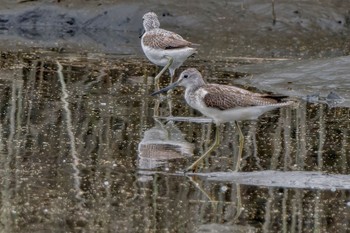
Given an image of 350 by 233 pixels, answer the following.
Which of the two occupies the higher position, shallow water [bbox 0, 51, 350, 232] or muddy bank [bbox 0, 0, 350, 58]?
muddy bank [bbox 0, 0, 350, 58]

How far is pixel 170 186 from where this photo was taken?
8.50 m

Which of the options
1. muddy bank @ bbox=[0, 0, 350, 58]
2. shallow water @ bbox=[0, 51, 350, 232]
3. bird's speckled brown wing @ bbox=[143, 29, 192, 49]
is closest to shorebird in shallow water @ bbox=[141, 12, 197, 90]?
bird's speckled brown wing @ bbox=[143, 29, 192, 49]

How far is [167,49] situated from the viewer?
44.7ft

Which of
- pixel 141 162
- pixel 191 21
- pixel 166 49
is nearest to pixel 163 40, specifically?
pixel 166 49

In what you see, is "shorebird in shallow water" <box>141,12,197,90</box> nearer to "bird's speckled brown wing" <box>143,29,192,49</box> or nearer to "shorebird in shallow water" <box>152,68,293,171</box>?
"bird's speckled brown wing" <box>143,29,192,49</box>

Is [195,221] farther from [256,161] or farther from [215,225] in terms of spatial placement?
[256,161]

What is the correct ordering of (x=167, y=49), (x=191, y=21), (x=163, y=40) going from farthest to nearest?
(x=191, y=21)
(x=163, y=40)
(x=167, y=49)

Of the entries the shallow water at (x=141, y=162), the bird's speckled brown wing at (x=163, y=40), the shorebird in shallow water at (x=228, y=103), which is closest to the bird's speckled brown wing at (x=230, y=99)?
the shorebird in shallow water at (x=228, y=103)

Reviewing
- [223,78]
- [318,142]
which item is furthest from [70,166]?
[223,78]

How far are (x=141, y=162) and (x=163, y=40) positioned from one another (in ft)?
15.5

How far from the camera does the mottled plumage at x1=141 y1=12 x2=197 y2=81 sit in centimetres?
1355

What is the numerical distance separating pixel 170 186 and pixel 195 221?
970 millimetres

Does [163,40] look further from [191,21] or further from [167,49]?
[191,21]

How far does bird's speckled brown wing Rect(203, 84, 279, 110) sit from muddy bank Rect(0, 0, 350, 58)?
889cm
